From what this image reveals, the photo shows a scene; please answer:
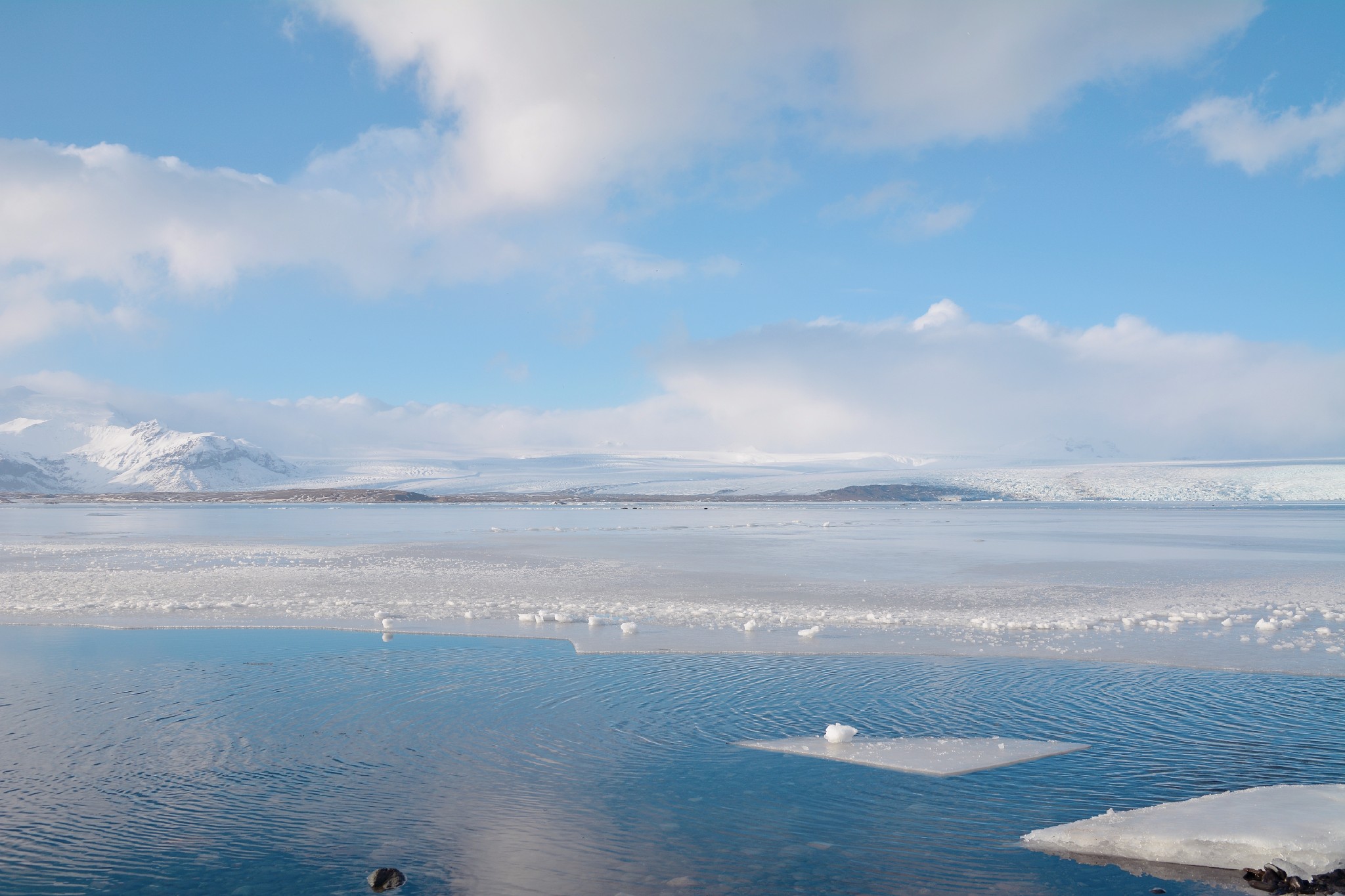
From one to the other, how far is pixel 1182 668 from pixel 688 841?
17.4 ft

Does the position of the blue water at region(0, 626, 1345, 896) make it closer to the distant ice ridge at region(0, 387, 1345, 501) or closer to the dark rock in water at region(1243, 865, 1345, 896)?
the dark rock in water at region(1243, 865, 1345, 896)

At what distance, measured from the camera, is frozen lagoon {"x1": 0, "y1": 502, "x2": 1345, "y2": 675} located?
877 centimetres

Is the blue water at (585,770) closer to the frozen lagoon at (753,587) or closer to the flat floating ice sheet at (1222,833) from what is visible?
the flat floating ice sheet at (1222,833)

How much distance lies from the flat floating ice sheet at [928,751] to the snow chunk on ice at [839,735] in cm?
2

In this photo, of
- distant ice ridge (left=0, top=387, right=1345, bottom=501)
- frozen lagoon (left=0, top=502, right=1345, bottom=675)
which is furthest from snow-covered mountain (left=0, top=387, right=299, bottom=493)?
frozen lagoon (left=0, top=502, right=1345, bottom=675)

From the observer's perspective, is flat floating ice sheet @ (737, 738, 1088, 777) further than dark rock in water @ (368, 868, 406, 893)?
Yes

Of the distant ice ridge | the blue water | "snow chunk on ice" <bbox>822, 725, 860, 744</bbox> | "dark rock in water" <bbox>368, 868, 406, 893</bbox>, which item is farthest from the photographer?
the distant ice ridge

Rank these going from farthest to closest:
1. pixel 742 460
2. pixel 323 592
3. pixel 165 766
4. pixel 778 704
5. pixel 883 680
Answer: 1. pixel 742 460
2. pixel 323 592
3. pixel 883 680
4. pixel 778 704
5. pixel 165 766

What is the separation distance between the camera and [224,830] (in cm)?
413

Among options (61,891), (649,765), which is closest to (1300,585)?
(649,765)

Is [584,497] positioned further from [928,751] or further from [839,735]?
[928,751]

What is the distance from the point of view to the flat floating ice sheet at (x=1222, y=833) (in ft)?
12.5

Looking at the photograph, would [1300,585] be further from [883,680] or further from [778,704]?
[778,704]

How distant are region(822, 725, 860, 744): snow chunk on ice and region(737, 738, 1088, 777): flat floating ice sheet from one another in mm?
Answer: 21
